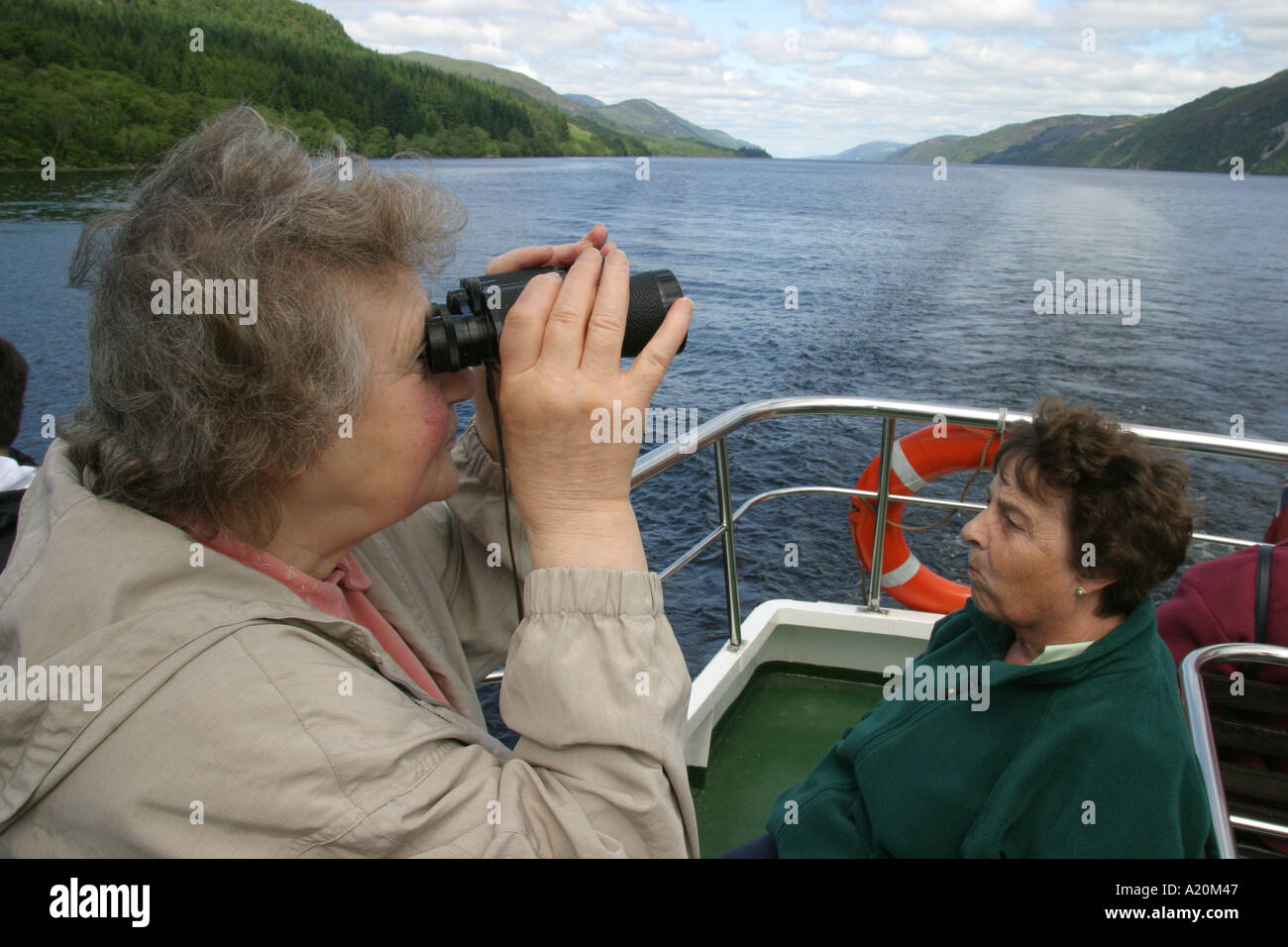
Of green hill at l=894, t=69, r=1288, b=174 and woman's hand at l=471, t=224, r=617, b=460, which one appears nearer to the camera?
woman's hand at l=471, t=224, r=617, b=460

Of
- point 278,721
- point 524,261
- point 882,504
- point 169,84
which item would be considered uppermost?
point 169,84

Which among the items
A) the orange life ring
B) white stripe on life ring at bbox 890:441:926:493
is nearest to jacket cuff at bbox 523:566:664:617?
the orange life ring

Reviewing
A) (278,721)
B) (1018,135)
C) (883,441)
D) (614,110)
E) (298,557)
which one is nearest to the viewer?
(278,721)

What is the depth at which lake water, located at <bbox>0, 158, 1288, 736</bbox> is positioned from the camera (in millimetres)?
7777

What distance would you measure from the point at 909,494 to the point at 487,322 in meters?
2.93

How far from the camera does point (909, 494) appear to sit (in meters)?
3.50

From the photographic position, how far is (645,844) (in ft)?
2.20

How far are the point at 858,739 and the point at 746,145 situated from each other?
15514 centimetres

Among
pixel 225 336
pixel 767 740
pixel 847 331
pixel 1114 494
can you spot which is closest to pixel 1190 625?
pixel 1114 494

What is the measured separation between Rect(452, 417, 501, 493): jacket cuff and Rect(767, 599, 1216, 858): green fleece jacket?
827 millimetres

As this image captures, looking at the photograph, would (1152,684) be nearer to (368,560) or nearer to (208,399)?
(368,560)

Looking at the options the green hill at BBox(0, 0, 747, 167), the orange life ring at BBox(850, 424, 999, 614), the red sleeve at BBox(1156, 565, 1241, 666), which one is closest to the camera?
the red sleeve at BBox(1156, 565, 1241, 666)

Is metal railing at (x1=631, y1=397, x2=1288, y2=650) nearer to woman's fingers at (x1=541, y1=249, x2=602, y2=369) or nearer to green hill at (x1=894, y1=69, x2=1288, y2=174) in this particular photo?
A: woman's fingers at (x1=541, y1=249, x2=602, y2=369)

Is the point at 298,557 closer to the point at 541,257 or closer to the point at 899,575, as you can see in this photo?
the point at 541,257
